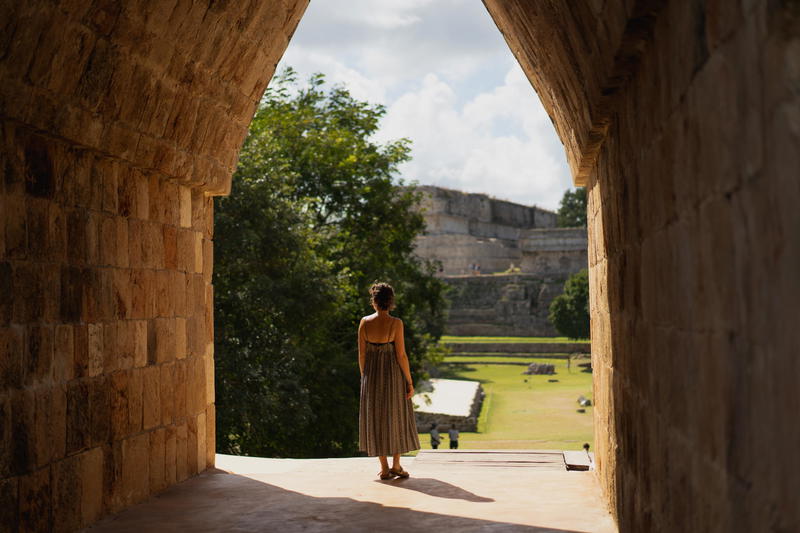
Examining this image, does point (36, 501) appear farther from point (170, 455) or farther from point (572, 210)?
point (572, 210)

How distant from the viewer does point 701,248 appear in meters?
2.46

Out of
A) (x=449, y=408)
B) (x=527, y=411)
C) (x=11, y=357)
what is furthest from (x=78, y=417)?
(x=527, y=411)

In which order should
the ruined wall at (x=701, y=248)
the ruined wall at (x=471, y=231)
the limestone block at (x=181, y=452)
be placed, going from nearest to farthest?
the ruined wall at (x=701, y=248) → the limestone block at (x=181, y=452) → the ruined wall at (x=471, y=231)

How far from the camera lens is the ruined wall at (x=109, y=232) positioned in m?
4.49

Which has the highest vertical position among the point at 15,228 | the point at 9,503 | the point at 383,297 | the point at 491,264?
the point at 491,264

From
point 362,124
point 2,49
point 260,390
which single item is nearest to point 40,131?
point 2,49

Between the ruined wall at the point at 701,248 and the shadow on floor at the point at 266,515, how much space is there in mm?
1331

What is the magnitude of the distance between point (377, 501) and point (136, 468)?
163cm

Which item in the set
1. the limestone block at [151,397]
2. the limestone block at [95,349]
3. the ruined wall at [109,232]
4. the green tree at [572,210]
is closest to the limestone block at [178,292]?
the ruined wall at [109,232]

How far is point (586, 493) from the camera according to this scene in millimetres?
6242

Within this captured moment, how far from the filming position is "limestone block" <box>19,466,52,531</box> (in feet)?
14.7

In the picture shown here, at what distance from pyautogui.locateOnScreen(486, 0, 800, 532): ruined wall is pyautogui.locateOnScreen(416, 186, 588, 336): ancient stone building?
4411cm

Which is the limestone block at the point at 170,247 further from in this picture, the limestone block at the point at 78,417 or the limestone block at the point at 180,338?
the limestone block at the point at 78,417

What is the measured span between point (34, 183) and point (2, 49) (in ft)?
2.73
